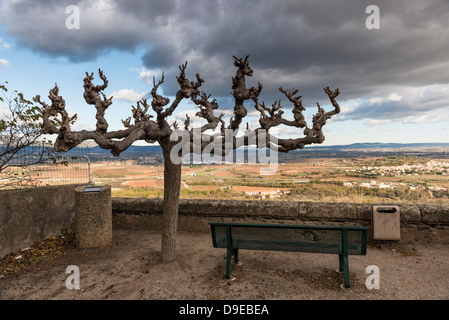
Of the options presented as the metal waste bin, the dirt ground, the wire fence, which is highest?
the wire fence

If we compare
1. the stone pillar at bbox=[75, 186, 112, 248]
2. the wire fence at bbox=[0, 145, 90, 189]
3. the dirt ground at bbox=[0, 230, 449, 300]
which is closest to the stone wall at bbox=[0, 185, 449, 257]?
the dirt ground at bbox=[0, 230, 449, 300]

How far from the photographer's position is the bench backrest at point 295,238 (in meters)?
3.95

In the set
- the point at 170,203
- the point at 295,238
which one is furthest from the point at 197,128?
the point at 295,238

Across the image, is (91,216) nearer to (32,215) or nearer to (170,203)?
Answer: (32,215)

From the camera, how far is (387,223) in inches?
214

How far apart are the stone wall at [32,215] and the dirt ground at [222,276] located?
2.98 ft

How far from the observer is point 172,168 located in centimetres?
477

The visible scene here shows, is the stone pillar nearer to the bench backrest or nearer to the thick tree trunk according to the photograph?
the thick tree trunk

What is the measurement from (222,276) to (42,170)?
5.57m

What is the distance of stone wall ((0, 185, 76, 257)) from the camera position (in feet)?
17.4

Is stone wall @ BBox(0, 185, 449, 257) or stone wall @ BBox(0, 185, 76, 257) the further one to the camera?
stone wall @ BBox(0, 185, 449, 257)

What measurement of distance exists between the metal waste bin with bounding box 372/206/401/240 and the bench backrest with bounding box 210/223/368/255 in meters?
1.72
